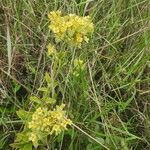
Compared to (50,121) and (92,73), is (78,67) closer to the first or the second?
(92,73)

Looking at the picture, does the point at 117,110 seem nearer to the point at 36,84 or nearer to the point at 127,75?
the point at 127,75

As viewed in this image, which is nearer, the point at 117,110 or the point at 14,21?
the point at 117,110

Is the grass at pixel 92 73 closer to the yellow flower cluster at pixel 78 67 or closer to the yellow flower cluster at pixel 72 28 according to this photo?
the yellow flower cluster at pixel 78 67

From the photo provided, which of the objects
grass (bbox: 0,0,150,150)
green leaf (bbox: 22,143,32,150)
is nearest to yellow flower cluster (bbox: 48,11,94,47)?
grass (bbox: 0,0,150,150)

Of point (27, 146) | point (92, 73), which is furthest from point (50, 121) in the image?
point (92, 73)

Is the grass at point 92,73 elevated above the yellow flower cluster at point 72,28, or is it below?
below

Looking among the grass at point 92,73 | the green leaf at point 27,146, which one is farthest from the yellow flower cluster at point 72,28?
the green leaf at point 27,146

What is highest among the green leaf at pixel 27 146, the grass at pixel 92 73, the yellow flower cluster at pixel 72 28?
the yellow flower cluster at pixel 72 28

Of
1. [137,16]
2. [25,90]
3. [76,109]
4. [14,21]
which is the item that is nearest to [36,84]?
[25,90]

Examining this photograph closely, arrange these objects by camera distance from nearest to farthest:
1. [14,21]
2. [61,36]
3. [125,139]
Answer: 1. [61,36]
2. [125,139]
3. [14,21]

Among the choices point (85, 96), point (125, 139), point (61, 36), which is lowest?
point (125, 139)
